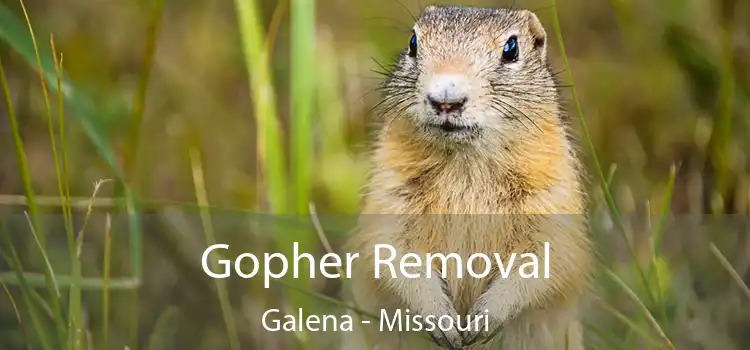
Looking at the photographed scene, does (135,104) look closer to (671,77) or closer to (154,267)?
(154,267)

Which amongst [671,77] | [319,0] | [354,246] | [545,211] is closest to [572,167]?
[545,211]

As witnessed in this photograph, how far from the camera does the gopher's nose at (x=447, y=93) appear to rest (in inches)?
49.2

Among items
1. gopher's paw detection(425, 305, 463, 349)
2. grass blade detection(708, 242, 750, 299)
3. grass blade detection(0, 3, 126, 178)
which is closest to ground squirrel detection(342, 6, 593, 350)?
gopher's paw detection(425, 305, 463, 349)

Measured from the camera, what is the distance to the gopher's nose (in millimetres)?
1250

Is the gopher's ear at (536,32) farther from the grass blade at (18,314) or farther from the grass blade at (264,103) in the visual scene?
the grass blade at (18,314)

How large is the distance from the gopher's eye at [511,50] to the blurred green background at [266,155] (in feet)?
0.56

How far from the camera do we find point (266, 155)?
1.64 metres

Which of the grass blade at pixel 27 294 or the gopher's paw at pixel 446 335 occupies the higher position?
the grass blade at pixel 27 294

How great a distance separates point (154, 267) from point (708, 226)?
0.91m

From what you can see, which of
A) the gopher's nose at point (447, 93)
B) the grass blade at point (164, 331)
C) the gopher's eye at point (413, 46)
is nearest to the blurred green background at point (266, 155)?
the grass blade at point (164, 331)

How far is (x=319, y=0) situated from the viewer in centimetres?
172

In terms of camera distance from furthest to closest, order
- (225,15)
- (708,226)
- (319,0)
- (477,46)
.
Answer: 1. (225,15)
2. (319,0)
3. (708,226)
4. (477,46)

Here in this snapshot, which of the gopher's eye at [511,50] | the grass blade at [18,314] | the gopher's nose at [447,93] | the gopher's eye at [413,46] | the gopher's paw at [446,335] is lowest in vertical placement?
the gopher's paw at [446,335]

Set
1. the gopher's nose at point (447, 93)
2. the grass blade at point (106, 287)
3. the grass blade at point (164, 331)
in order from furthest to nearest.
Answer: the grass blade at point (164, 331) → the grass blade at point (106, 287) → the gopher's nose at point (447, 93)
